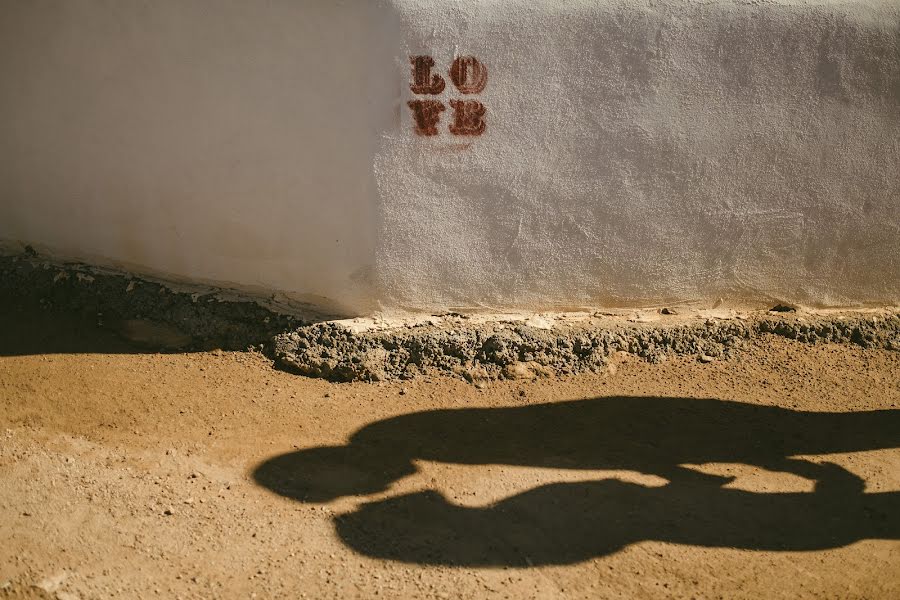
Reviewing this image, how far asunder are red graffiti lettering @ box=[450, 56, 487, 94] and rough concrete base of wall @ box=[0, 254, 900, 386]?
1.61 meters

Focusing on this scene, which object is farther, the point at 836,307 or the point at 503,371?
the point at 836,307

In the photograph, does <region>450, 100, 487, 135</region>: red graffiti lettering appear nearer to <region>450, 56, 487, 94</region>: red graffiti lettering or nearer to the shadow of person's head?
<region>450, 56, 487, 94</region>: red graffiti lettering

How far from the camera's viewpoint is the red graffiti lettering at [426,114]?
17.4 feet

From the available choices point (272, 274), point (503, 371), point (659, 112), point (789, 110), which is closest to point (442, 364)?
point (503, 371)

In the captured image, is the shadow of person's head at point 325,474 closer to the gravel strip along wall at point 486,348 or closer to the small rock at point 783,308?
the gravel strip along wall at point 486,348

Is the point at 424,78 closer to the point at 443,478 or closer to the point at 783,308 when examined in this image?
the point at 443,478

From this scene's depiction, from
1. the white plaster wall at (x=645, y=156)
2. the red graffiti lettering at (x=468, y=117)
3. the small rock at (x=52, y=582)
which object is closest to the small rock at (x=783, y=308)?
the white plaster wall at (x=645, y=156)

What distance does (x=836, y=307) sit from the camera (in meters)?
6.06

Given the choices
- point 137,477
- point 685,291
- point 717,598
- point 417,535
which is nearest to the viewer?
point 717,598

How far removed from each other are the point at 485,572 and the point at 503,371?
1882mm

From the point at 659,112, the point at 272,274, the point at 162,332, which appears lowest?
the point at 162,332

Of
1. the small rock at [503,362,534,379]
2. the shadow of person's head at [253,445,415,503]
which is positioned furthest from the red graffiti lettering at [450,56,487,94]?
the shadow of person's head at [253,445,415,503]

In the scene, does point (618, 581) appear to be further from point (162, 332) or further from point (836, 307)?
point (162, 332)

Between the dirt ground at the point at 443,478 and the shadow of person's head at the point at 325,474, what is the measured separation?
1 cm
